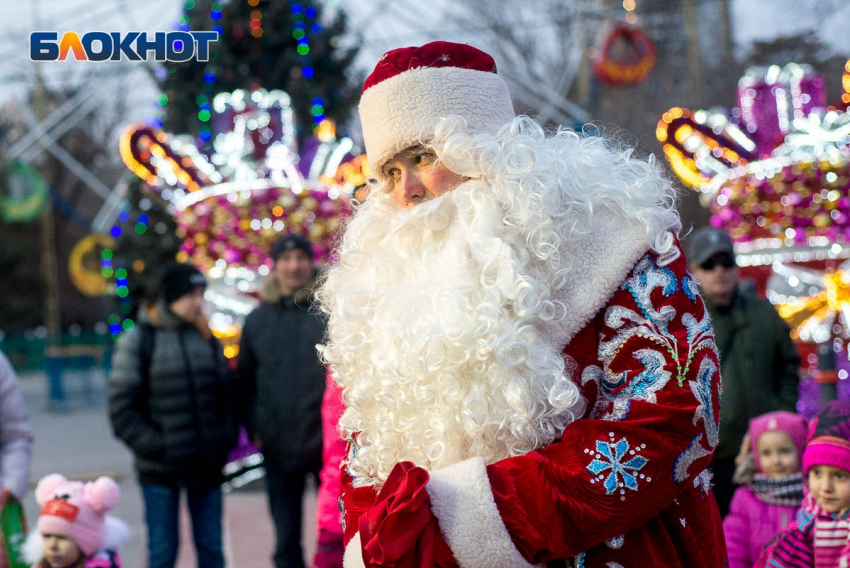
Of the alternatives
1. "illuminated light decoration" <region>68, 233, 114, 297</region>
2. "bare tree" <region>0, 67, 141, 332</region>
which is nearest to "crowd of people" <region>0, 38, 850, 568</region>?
"illuminated light decoration" <region>68, 233, 114, 297</region>

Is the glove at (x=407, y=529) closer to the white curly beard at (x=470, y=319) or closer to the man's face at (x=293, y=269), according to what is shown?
the white curly beard at (x=470, y=319)

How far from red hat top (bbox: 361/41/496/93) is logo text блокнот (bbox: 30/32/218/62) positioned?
5.99ft

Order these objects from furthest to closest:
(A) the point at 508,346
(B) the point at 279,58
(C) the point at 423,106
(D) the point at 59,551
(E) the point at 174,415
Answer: (B) the point at 279,58, (E) the point at 174,415, (D) the point at 59,551, (C) the point at 423,106, (A) the point at 508,346

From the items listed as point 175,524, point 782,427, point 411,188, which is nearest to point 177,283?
point 175,524

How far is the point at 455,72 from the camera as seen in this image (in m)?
2.08

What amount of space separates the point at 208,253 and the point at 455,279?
686 centimetres

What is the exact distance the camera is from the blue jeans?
506 cm

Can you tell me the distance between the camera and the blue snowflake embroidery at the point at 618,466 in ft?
5.54

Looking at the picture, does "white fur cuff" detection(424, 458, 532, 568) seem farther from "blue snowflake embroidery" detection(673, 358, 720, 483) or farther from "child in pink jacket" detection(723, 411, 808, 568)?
"child in pink jacket" detection(723, 411, 808, 568)

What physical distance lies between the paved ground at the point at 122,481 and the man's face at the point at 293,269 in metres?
2.04

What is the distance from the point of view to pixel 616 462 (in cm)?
170

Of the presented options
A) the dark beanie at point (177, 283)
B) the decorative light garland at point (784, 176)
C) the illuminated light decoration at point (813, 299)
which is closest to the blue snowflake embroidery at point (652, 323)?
the dark beanie at point (177, 283)

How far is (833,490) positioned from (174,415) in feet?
10.4

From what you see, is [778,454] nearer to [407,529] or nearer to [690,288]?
[690,288]
